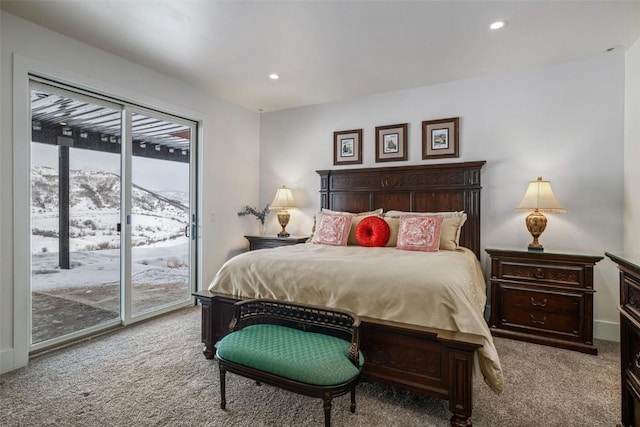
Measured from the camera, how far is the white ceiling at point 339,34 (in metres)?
2.40

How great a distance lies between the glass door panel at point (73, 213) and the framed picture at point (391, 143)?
2983 millimetres

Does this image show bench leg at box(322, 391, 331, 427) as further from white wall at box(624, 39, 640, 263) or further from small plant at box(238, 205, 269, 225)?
small plant at box(238, 205, 269, 225)

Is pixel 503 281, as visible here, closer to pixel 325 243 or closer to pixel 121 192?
pixel 325 243

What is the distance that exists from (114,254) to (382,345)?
2.81 m

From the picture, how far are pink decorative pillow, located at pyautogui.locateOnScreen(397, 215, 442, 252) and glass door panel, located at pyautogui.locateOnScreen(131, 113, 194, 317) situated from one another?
2629mm

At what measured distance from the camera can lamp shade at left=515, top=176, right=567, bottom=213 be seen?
306 cm

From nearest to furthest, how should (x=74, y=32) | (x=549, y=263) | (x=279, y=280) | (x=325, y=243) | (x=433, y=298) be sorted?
(x=433, y=298)
(x=279, y=280)
(x=74, y=32)
(x=549, y=263)
(x=325, y=243)

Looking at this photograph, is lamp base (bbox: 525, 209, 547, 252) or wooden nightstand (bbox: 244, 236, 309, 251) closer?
lamp base (bbox: 525, 209, 547, 252)

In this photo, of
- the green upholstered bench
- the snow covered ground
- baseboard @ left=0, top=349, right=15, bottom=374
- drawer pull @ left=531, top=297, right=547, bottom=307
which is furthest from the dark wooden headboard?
baseboard @ left=0, top=349, right=15, bottom=374

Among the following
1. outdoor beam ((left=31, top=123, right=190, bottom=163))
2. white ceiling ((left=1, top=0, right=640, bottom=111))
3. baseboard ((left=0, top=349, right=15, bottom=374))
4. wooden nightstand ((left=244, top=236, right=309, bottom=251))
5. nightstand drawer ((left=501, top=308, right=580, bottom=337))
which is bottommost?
baseboard ((left=0, top=349, right=15, bottom=374))

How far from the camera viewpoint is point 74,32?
2756mm

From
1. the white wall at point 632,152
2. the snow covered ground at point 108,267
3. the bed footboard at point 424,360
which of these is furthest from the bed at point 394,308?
the white wall at point 632,152

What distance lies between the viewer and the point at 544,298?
2.99m

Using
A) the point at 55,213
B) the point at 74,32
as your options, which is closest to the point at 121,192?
the point at 55,213
